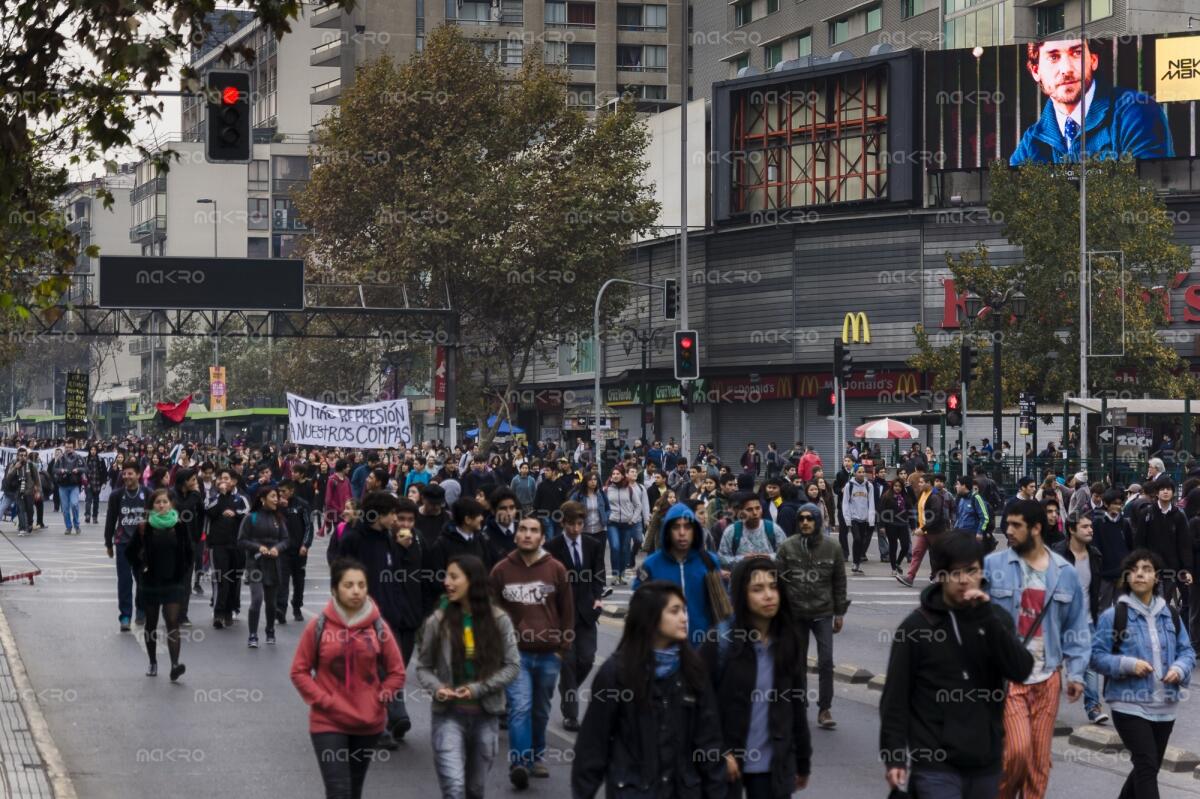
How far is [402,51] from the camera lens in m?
90.2

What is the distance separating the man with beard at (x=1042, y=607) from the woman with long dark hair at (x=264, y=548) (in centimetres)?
932

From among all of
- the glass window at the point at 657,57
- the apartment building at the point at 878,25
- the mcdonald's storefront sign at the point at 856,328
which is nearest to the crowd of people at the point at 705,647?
the mcdonald's storefront sign at the point at 856,328

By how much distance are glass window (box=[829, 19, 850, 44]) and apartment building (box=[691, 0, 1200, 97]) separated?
0.04 metres

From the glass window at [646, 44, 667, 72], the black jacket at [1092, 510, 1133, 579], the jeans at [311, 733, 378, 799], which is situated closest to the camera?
the jeans at [311, 733, 378, 799]

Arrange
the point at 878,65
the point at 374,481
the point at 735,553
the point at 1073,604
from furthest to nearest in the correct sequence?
the point at 878,65 < the point at 374,481 < the point at 735,553 < the point at 1073,604

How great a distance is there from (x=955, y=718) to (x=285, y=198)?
115 metres

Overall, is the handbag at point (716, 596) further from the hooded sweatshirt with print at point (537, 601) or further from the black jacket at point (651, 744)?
the black jacket at point (651, 744)

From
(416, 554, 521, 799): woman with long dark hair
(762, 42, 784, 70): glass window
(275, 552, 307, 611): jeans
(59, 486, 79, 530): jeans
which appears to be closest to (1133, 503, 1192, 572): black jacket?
(275, 552, 307, 611): jeans

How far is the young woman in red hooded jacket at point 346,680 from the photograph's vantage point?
8.01 meters

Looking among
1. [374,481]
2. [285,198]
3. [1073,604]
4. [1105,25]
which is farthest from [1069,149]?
[285,198]

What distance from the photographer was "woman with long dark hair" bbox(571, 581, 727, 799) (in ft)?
21.6

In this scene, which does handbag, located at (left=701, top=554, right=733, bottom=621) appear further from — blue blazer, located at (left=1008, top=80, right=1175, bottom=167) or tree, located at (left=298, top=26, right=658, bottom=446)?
blue blazer, located at (left=1008, top=80, right=1175, bottom=167)

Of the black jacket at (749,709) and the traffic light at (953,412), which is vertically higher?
the traffic light at (953,412)

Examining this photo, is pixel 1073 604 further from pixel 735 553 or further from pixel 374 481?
pixel 374 481
